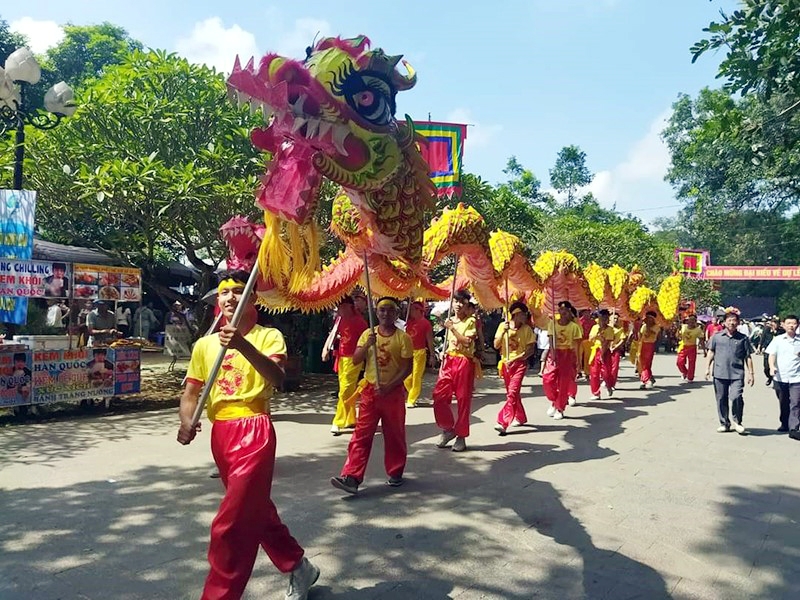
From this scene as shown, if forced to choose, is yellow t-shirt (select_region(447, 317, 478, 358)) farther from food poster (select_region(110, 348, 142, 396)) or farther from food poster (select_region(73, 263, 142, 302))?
food poster (select_region(73, 263, 142, 302))

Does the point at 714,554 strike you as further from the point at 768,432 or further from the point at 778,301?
the point at 778,301

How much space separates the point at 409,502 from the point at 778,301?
4371 cm

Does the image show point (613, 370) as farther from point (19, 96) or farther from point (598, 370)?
point (19, 96)

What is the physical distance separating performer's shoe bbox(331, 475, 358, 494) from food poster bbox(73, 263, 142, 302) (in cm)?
546

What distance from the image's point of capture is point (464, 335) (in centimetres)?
659

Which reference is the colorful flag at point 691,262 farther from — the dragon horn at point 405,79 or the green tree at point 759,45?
the dragon horn at point 405,79

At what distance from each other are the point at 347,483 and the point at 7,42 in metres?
23.8

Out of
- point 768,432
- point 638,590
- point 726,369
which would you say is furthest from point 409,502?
point 768,432

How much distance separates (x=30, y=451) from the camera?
5855 mm

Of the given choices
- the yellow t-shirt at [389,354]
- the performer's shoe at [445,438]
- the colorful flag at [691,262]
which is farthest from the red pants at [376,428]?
the colorful flag at [691,262]

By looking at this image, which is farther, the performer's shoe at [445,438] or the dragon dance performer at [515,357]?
the dragon dance performer at [515,357]

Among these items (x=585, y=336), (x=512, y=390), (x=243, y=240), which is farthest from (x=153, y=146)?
(x=585, y=336)

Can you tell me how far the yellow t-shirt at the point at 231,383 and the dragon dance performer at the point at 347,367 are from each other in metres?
3.91

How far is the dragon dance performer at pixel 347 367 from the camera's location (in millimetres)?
7164
